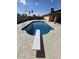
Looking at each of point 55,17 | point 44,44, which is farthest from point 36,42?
point 55,17

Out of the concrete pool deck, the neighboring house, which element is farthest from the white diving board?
the neighboring house

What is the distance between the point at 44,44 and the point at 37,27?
0.16 meters

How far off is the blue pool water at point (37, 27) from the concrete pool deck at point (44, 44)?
0.02 m

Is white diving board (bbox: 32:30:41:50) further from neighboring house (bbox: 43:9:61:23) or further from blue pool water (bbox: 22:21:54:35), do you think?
neighboring house (bbox: 43:9:61:23)

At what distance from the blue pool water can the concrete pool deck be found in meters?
0.02

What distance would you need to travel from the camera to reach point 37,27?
120 centimetres

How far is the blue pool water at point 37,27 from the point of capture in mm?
1201

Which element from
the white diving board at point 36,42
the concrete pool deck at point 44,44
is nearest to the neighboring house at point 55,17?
the concrete pool deck at point 44,44

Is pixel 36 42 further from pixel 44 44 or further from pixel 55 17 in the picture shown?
pixel 55 17
